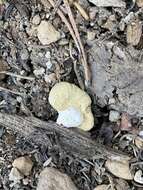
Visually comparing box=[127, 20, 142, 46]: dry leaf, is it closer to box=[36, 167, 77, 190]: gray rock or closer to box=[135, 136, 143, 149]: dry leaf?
box=[135, 136, 143, 149]: dry leaf

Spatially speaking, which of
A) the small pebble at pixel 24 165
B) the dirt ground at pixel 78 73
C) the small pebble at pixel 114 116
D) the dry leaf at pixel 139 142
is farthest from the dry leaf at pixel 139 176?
the small pebble at pixel 24 165

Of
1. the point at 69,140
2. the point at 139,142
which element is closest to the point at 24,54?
the point at 69,140

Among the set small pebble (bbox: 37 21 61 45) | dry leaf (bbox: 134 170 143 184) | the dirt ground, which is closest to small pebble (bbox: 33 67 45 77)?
the dirt ground

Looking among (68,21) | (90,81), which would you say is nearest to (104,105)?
(90,81)

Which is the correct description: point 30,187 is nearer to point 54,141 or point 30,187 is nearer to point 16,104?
point 54,141

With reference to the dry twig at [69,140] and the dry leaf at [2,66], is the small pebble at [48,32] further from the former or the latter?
the dry twig at [69,140]

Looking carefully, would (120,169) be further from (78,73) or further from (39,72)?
(39,72)
